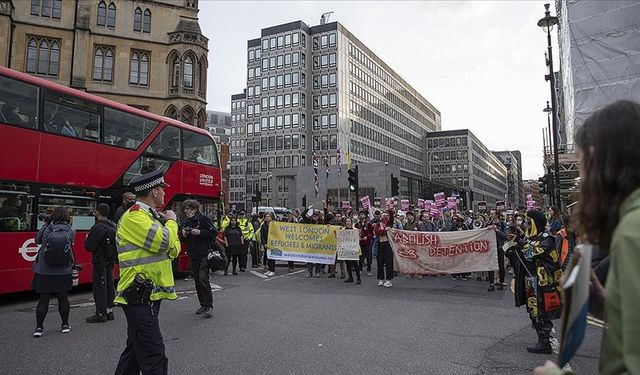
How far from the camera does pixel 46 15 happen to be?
27969 millimetres

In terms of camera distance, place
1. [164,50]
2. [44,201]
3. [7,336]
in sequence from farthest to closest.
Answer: [164,50], [44,201], [7,336]

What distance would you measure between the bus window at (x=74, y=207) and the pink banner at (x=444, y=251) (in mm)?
7836

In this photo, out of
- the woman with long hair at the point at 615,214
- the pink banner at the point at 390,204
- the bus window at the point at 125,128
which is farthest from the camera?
the pink banner at the point at 390,204

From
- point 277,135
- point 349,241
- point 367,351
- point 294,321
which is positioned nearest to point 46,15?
point 349,241

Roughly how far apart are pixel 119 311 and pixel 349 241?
676 cm

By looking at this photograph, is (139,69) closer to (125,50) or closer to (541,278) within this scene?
(125,50)

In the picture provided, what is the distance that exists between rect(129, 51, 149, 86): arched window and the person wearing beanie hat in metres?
30.1

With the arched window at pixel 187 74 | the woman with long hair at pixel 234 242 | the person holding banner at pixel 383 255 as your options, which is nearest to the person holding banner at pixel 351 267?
the person holding banner at pixel 383 255

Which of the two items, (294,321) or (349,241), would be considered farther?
(349,241)

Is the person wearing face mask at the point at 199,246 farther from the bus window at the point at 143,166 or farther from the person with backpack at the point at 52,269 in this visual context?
the bus window at the point at 143,166

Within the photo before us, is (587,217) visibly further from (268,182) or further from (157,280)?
(268,182)

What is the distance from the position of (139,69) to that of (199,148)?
20362 millimetres

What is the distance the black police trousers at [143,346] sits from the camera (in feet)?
11.3

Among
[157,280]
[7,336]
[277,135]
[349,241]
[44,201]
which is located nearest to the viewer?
[157,280]
